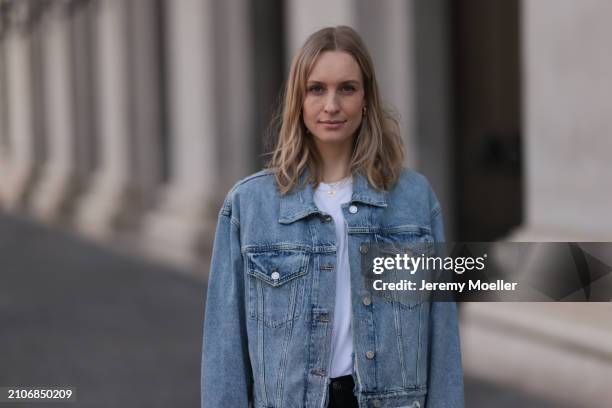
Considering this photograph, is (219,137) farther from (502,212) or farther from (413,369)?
(413,369)

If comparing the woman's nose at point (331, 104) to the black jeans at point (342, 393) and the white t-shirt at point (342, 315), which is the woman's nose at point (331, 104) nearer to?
the white t-shirt at point (342, 315)

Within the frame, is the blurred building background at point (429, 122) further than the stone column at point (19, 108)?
No

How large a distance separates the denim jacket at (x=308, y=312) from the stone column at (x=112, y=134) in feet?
41.6

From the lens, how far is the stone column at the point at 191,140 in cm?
1221

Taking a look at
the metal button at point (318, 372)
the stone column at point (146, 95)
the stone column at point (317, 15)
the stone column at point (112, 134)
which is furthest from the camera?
the stone column at point (112, 134)

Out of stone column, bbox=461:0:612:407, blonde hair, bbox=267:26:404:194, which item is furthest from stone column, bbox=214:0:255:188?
blonde hair, bbox=267:26:404:194

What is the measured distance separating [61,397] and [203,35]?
7.01 metres

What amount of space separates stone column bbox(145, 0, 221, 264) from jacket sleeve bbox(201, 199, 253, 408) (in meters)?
9.50

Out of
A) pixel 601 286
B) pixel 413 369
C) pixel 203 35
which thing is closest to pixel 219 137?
pixel 203 35

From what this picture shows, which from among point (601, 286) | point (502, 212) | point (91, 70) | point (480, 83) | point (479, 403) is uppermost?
point (91, 70)

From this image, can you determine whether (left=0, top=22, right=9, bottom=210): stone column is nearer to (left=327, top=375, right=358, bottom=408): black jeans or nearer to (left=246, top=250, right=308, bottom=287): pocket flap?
(left=246, top=250, right=308, bottom=287): pocket flap

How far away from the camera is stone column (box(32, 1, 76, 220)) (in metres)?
19.0

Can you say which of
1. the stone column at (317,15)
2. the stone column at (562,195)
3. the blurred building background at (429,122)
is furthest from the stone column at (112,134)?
the stone column at (562,195)

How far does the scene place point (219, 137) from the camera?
488 inches
